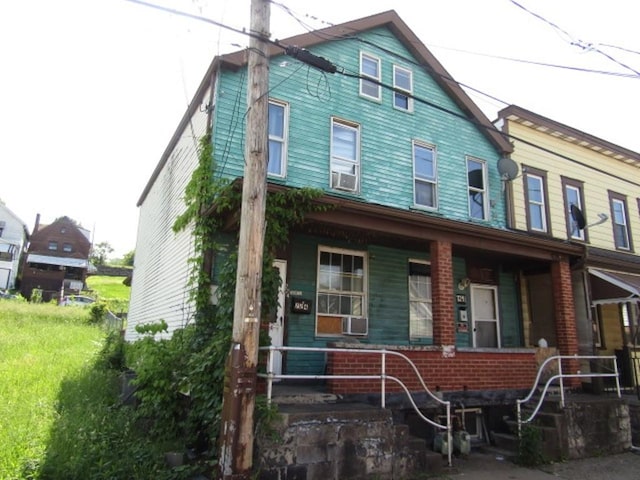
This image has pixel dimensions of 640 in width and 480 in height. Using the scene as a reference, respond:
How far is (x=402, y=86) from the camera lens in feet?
39.1

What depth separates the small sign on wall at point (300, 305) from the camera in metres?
8.88

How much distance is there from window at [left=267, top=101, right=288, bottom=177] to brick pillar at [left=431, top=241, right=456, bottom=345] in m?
3.46

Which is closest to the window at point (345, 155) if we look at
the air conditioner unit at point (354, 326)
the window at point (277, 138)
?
the window at point (277, 138)

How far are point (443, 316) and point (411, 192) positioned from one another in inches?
150

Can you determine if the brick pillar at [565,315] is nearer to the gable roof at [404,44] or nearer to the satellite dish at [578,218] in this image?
the gable roof at [404,44]

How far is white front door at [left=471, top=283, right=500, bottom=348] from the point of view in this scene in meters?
11.4

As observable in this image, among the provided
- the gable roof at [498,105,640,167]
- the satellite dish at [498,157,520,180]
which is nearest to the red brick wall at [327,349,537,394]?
the satellite dish at [498,157,520,180]

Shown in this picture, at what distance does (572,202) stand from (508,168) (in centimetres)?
315

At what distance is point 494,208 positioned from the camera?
1223cm

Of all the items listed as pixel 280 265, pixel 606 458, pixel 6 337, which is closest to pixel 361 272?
pixel 280 265

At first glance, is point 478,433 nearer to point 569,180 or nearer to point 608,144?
point 569,180

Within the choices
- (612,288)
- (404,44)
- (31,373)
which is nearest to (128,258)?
(31,373)

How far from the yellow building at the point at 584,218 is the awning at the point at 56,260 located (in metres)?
58.7

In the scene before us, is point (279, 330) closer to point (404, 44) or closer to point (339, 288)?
point (339, 288)
